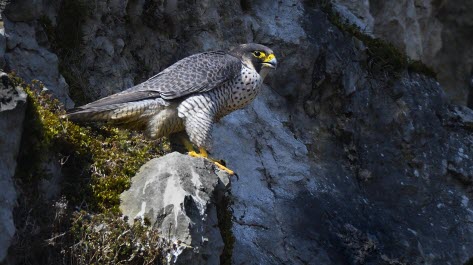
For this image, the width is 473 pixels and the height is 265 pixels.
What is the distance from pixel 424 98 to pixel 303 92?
1844 mm

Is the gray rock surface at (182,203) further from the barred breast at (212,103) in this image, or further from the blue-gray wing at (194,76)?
the blue-gray wing at (194,76)

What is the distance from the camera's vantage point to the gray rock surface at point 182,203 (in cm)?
601

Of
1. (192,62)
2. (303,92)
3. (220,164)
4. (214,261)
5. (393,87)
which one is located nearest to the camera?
(214,261)

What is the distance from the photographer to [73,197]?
20.6 ft

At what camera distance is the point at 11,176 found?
221 inches

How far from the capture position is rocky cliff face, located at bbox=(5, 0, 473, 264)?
8.53 m

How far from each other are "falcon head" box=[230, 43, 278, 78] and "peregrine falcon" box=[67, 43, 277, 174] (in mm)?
186

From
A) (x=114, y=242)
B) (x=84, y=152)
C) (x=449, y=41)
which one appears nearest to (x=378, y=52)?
(x=449, y=41)

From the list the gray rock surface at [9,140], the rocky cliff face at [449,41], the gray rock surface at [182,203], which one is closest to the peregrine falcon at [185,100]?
the gray rock surface at [182,203]

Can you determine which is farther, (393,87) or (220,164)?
(393,87)

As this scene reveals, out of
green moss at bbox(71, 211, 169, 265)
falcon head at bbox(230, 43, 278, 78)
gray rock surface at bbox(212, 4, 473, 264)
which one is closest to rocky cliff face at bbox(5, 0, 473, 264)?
gray rock surface at bbox(212, 4, 473, 264)

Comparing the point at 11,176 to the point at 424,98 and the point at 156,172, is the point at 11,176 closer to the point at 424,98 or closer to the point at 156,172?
the point at 156,172

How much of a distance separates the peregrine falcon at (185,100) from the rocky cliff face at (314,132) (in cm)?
83

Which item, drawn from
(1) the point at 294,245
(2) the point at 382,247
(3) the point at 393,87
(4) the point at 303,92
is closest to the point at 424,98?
(3) the point at 393,87
